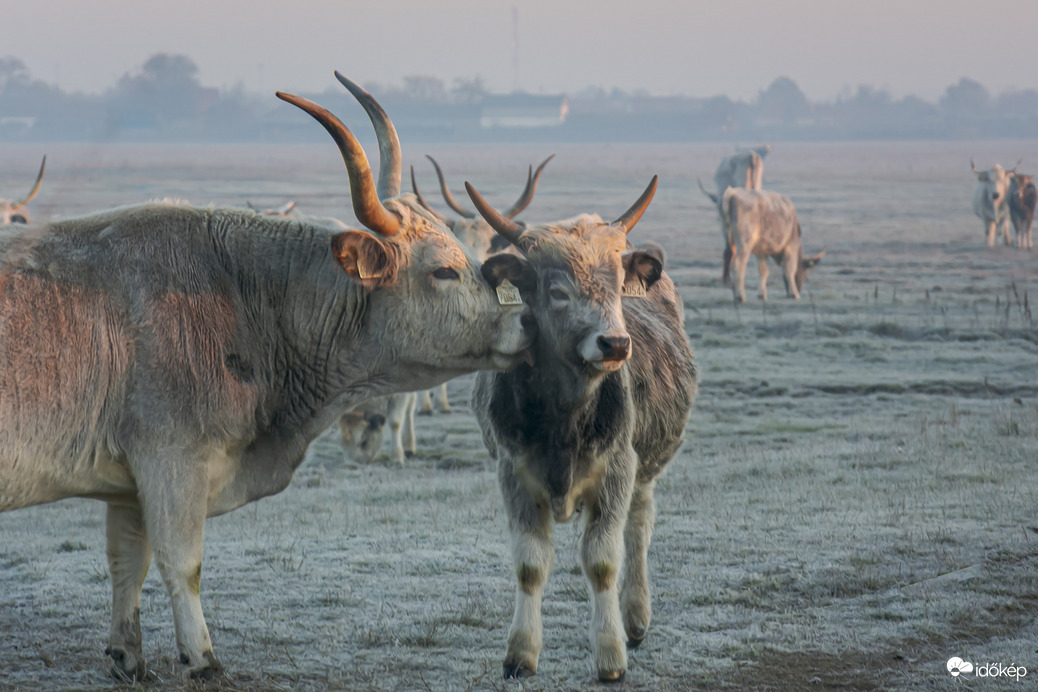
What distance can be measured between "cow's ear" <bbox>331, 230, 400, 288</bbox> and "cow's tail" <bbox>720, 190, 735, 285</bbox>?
14.7 m

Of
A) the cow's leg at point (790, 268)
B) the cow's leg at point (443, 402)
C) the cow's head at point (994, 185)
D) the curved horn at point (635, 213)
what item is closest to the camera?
the curved horn at point (635, 213)

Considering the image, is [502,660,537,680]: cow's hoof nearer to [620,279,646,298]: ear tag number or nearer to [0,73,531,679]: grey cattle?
[0,73,531,679]: grey cattle

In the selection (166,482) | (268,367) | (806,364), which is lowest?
(806,364)

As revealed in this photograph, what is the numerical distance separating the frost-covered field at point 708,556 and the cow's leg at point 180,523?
0.26m

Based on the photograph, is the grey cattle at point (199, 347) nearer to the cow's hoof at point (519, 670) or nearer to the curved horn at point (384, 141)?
the curved horn at point (384, 141)

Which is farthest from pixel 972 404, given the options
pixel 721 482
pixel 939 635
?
pixel 939 635

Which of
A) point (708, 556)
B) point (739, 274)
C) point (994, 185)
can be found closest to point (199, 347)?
point (708, 556)

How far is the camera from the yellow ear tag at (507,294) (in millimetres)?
4371

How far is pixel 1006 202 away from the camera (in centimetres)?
2612

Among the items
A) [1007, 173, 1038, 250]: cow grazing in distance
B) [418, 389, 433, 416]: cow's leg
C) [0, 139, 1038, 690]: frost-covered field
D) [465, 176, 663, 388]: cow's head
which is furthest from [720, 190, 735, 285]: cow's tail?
[465, 176, 663, 388]: cow's head

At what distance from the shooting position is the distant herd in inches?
157

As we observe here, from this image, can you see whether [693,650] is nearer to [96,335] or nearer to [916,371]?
[96,335]

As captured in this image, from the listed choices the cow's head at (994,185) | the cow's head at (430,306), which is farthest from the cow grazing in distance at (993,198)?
the cow's head at (430,306)

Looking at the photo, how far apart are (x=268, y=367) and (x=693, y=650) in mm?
2053
